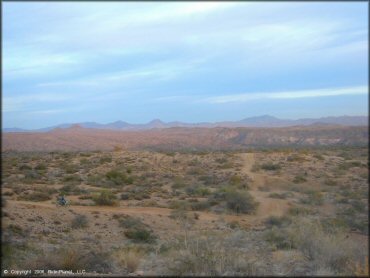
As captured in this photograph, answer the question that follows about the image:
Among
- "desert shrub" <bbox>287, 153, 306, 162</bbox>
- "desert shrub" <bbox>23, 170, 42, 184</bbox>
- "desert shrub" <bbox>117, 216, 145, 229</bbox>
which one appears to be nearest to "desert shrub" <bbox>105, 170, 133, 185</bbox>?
"desert shrub" <bbox>23, 170, 42, 184</bbox>

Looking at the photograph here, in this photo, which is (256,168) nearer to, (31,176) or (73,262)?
(31,176)

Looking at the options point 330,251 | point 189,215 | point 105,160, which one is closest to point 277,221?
point 189,215

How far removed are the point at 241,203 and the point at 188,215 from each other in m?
4.29

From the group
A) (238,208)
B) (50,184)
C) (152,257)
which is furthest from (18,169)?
(152,257)

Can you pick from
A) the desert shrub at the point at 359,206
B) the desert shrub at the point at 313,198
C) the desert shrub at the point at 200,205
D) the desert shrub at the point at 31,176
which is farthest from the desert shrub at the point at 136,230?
the desert shrub at the point at 31,176

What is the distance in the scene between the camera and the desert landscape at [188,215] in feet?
33.9

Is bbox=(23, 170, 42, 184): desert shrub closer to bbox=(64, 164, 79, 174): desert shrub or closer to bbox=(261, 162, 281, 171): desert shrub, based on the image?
bbox=(64, 164, 79, 174): desert shrub

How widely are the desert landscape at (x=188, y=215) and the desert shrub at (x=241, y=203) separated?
0.28 feet

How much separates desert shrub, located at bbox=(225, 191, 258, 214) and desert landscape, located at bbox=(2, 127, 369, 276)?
0.28ft

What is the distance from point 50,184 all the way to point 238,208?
14.4m

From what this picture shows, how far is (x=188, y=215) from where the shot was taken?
23406mm

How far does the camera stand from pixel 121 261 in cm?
1119

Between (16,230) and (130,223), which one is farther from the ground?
(16,230)

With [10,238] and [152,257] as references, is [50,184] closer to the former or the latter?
[10,238]
